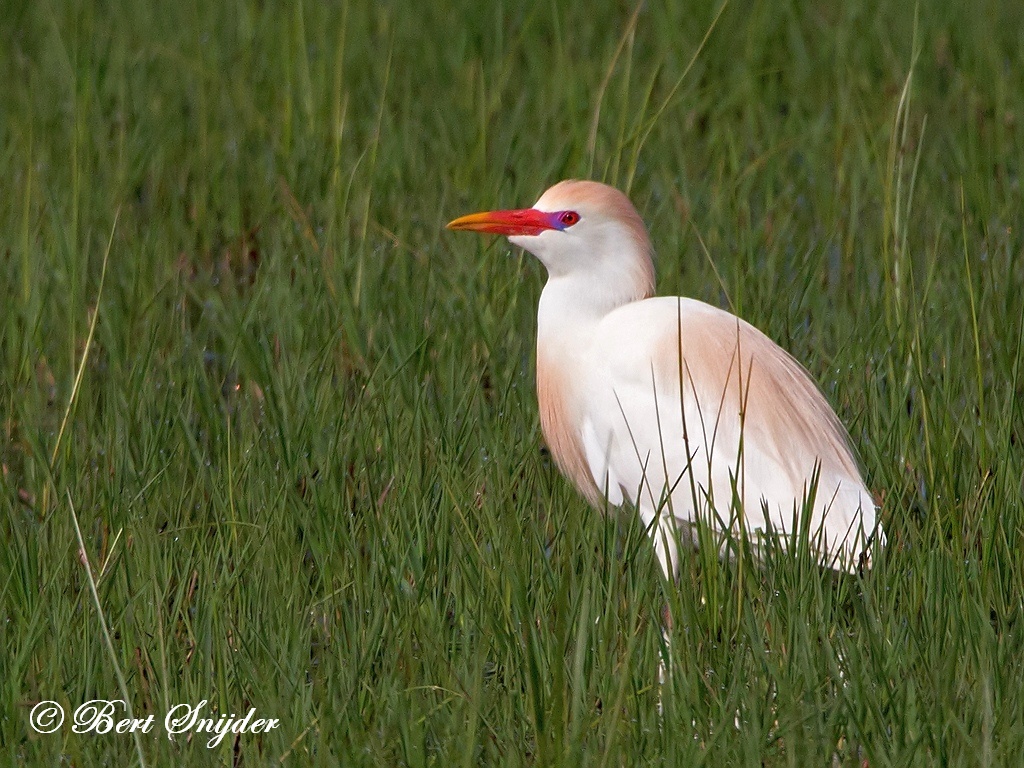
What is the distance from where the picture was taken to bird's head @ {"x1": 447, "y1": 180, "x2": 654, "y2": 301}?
3.38m

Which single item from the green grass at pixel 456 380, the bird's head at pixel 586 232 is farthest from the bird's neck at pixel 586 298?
the green grass at pixel 456 380

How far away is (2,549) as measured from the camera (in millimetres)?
3008

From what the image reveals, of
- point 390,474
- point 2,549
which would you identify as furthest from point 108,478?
point 390,474

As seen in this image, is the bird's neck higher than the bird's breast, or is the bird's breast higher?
the bird's neck

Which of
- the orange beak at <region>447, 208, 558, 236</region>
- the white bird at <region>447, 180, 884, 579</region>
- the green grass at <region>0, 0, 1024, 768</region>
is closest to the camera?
the green grass at <region>0, 0, 1024, 768</region>

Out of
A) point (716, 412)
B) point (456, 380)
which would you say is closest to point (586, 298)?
point (716, 412)

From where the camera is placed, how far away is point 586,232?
3400 mm

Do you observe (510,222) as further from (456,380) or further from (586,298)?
(456,380)

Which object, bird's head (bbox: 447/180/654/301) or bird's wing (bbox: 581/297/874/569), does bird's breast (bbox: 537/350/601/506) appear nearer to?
bird's wing (bbox: 581/297/874/569)

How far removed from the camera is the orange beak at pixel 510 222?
3.42 metres

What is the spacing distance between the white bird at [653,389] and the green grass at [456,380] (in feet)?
0.43

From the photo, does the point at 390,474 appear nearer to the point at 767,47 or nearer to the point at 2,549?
the point at 2,549

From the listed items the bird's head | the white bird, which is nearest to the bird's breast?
the white bird

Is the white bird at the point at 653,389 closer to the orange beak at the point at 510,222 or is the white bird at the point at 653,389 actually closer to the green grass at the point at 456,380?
the orange beak at the point at 510,222
